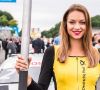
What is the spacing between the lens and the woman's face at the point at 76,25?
3676 millimetres

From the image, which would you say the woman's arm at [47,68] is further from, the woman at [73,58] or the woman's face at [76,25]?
the woman's face at [76,25]

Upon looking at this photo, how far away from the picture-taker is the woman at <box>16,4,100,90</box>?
12.0 ft

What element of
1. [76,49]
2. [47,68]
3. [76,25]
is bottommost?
[47,68]

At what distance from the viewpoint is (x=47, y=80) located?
3746 mm

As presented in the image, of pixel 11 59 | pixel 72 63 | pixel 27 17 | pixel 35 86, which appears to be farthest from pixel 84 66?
pixel 11 59

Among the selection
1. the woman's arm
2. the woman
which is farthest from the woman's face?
the woman's arm

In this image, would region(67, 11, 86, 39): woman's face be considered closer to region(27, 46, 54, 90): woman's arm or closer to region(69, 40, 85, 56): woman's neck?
region(69, 40, 85, 56): woman's neck

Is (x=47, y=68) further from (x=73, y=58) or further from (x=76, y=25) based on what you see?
(x=76, y=25)

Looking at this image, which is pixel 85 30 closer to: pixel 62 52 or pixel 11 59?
pixel 62 52

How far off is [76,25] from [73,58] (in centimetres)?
25

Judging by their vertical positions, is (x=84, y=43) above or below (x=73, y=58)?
above

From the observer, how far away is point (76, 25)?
3.68 meters

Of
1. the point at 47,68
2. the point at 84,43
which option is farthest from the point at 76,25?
the point at 47,68

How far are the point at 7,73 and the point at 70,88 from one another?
4990mm
